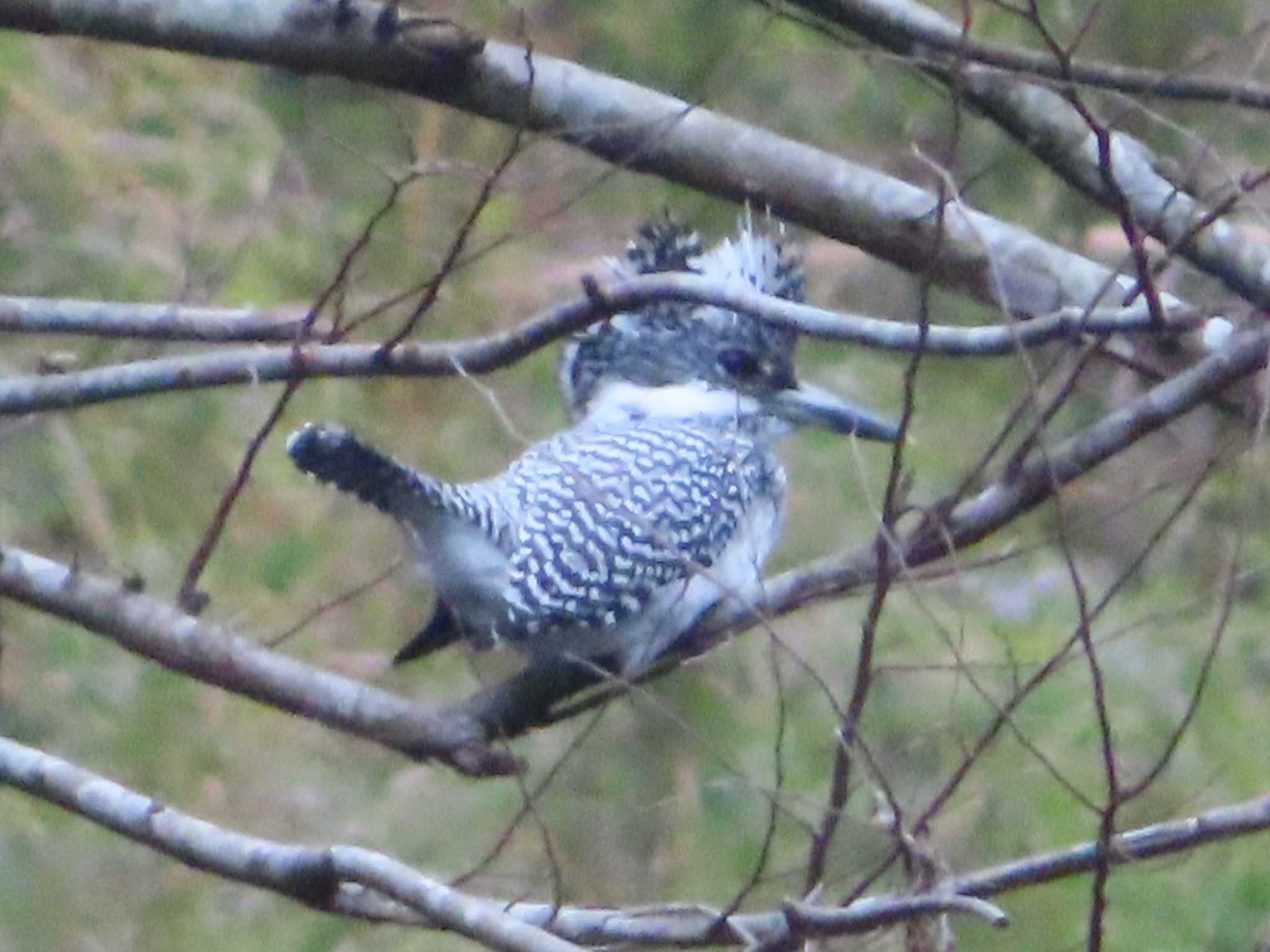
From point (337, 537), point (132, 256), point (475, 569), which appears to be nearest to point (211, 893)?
point (337, 537)

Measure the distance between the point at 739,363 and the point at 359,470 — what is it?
0.95m

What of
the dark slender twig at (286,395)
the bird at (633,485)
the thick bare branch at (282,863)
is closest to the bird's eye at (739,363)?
the bird at (633,485)

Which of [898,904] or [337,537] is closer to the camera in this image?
[898,904]

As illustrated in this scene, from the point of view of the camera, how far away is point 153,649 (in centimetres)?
235

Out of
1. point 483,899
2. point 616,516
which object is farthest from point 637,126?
point 483,899

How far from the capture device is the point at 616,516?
2430 mm

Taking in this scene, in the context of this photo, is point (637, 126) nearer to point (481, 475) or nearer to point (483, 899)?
point (483, 899)

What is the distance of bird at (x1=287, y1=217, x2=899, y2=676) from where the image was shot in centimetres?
258

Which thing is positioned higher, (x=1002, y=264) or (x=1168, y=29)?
(x=1168, y=29)

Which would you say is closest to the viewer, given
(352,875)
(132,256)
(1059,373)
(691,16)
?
(352,875)

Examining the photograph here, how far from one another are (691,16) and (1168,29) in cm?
71

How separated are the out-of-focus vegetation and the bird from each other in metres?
0.15

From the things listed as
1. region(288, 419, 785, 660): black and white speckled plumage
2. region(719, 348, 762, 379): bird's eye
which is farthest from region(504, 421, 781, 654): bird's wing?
region(719, 348, 762, 379): bird's eye

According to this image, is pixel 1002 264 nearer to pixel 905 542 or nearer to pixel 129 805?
pixel 905 542
